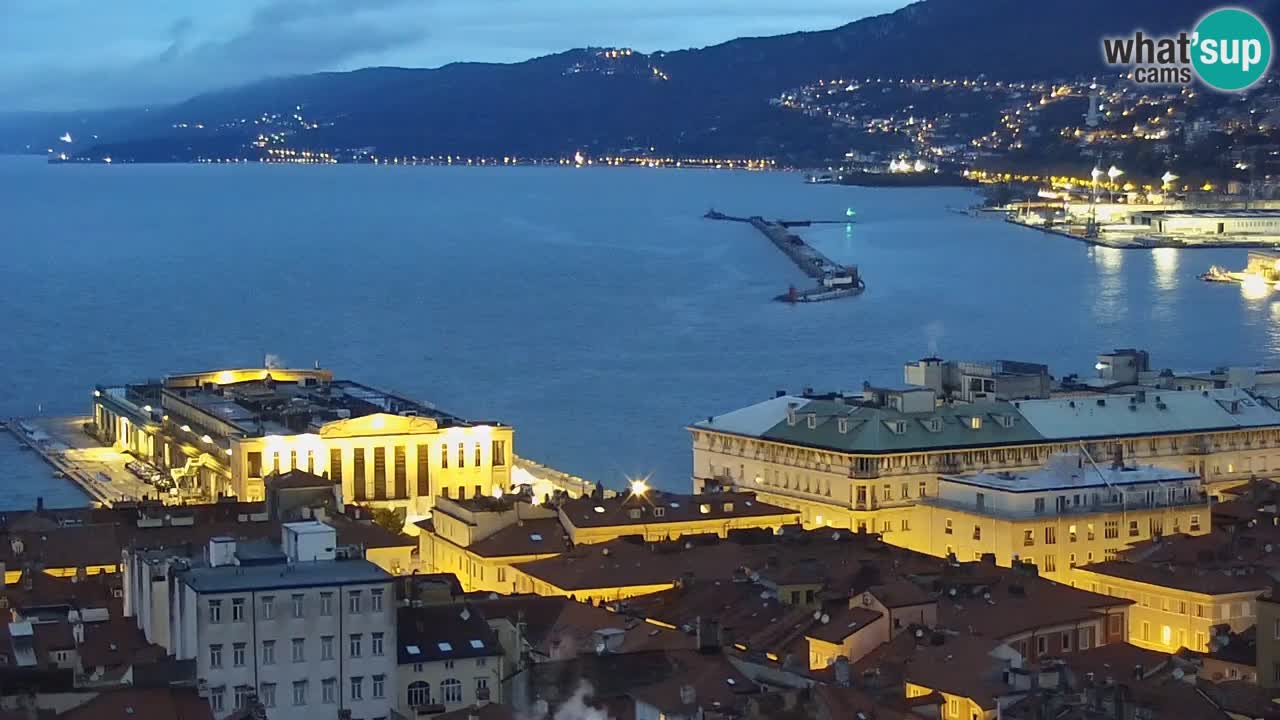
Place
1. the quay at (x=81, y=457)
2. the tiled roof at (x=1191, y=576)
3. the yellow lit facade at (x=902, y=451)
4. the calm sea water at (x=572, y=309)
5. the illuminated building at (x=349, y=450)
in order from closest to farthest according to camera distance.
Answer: the tiled roof at (x=1191, y=576) < the yellow lit facade at (x=902, y=451) < the illuminated building at (x=349, y=450) < the quay at (x=81, y=457) < the calm sea water at (x=572, y=309)

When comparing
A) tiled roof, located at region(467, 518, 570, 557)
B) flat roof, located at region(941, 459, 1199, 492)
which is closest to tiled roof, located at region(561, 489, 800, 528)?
tiled roof, located at region(467, 518, 570, 557)

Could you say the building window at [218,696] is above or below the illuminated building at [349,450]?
above

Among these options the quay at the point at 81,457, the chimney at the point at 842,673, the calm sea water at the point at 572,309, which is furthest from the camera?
the calm sea water at the point at 572,309

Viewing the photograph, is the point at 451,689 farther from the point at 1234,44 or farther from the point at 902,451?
the point at 1234,44

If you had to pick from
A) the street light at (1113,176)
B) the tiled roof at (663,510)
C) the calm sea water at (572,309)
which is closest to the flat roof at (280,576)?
the tiled roof at (663,510)

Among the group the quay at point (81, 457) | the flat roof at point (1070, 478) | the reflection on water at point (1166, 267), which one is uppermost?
the flat roof at point (1070, 478)

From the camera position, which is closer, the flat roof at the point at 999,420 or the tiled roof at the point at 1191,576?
the tiled roof at the point at 1191,576

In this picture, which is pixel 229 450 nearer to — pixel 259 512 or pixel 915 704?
pixel 259 512

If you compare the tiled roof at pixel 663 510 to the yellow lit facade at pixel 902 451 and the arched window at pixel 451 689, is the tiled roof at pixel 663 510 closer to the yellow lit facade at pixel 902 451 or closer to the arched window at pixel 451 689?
the yellow lit facade at pixel 902 451
